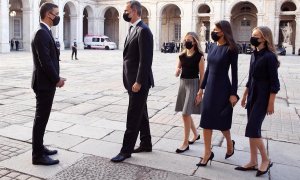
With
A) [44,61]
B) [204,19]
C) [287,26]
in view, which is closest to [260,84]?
[44,61]

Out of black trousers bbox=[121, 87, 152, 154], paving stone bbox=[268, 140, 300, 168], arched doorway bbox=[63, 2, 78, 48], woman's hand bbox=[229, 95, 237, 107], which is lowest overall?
paving stone bbox=[268, 140, 300, 168]

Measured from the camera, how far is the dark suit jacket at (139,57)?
172 inches

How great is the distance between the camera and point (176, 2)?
41.7 metres

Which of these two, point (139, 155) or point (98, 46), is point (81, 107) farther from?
point (98, 46)

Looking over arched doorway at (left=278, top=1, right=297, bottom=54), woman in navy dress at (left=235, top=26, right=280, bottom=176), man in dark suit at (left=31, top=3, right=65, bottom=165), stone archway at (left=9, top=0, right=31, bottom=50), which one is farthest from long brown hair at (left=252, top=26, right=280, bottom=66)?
stone archway at (left=9, top=0, right=31, bottom=50)

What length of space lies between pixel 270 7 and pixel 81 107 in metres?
33.7

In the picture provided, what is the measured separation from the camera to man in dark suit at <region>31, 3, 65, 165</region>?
4.18 metres

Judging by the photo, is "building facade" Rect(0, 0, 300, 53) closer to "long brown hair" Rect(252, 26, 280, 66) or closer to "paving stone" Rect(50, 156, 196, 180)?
"long brown hair" Rect(252, 26, 280, 66)

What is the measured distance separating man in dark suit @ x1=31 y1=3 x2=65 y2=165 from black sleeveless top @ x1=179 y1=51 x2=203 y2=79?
171cm

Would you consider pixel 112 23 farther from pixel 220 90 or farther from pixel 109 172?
pixel 109 172

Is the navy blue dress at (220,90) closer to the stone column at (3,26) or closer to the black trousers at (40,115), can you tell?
the black trousers at (40,115)

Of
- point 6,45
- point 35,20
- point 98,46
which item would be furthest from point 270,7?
point 6,45

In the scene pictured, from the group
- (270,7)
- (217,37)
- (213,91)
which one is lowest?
(213,91)

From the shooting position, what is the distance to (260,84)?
13.7 ft
